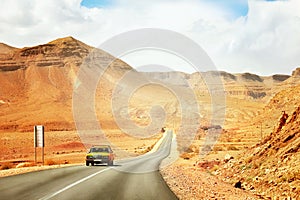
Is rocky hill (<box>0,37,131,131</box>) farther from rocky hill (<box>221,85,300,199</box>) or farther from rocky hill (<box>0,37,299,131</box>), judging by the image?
rocky hill (<box>221,85,300,199</box>)

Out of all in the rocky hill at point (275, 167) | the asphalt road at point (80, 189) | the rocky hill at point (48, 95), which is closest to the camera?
the asphalt road at point (80, 189)

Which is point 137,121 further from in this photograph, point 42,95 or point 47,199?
point 47,199

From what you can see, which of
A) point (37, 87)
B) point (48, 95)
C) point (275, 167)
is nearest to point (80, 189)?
point (275, 167)

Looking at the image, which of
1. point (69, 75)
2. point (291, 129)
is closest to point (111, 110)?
point (69, 75)

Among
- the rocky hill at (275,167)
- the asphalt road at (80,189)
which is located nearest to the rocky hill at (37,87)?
the rocky hill at (275,167)

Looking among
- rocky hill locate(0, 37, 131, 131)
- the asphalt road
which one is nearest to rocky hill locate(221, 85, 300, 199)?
the asphalt road

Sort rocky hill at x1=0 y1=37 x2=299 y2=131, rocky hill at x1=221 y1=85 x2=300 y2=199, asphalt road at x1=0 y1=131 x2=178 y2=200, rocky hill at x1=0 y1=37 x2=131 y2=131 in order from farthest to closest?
rocky hill at x1=0 y1=37 x2=299 y2=131 < rocky hill at x1=0 y1=37 x2=131 y2=131 < rocky hill at x1=221 y1=85 x2=300 y2=199 < asphalt road at x1=0 y1=131 x2=178 y2=200

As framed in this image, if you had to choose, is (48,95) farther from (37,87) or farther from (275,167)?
(275,167)

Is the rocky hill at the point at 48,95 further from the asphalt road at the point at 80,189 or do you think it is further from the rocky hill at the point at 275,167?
the asphalt road at the point at 80,189

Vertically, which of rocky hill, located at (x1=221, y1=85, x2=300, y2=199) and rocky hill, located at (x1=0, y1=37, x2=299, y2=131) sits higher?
rocky hill, located at (x1=0, y1=37, x2=299, y2=131)

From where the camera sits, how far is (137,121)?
153m

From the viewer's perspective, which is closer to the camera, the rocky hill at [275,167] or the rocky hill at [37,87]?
the rocky hill at [275,167]

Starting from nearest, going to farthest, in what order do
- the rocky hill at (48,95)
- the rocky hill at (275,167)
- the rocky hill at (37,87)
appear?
the rocky hill at (275,167)
the rocky hill at (37,87)
the rocky hill at (48,95)

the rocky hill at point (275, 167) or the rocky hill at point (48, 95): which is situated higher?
the rocky hill at point (48, 95)
